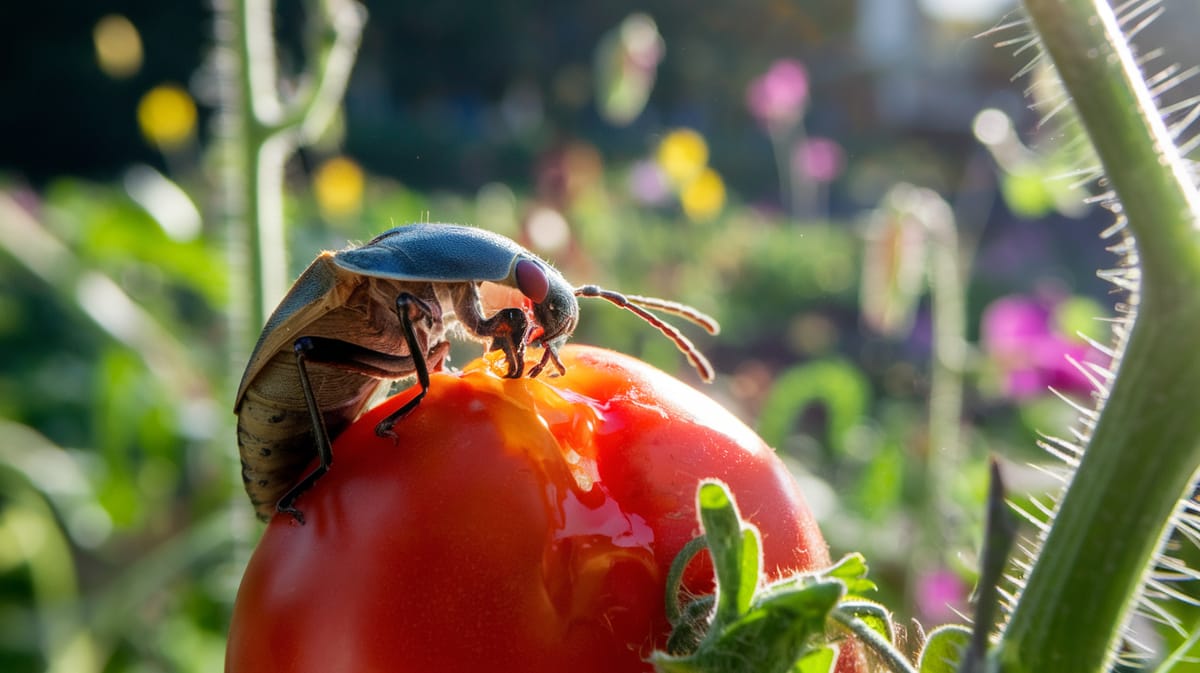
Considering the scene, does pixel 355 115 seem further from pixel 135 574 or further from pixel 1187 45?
pixel 135 574

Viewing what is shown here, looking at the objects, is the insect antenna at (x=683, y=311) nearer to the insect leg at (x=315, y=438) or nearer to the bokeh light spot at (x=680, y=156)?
the insect leg at (x=315, y=438)

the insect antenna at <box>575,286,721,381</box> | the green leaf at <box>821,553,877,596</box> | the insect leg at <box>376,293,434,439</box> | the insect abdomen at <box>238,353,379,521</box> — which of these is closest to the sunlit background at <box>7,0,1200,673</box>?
the green leaf at <box>821,553,877,596</box>

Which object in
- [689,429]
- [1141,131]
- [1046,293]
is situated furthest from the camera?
[1046,293]

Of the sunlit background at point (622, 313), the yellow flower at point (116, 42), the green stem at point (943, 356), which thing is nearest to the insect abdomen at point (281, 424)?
the sunlit background at point (622, 313)

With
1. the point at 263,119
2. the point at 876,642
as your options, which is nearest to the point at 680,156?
the point at 263,119

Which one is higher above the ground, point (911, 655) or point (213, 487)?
point (911, 655)

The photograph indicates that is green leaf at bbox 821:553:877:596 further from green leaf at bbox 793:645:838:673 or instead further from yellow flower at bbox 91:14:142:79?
yellow flower at bbox 91:14:142:79

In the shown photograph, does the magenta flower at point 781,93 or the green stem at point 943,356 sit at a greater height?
the magenta flower at point 781,93

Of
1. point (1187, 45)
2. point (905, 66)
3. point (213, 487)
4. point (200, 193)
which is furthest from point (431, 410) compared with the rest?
point (905, 66)
